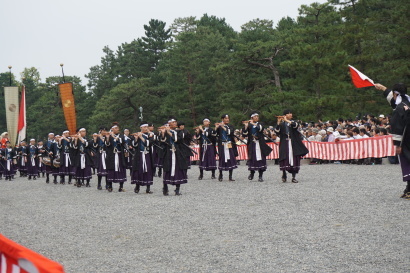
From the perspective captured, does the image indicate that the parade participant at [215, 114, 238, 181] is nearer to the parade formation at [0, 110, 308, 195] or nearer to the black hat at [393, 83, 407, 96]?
the parade formation at [0, 110, 308, 195]

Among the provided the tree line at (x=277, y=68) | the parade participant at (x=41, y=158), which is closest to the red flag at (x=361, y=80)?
the tree line at (x=277, y=68)

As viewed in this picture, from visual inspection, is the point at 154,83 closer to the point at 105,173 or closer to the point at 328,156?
the point at 328,156

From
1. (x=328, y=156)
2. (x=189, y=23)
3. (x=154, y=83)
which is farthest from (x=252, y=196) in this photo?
(x=189, y=23)

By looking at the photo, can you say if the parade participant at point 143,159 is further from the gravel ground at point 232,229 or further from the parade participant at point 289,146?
the parade participant at point 289,146

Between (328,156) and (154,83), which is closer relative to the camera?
(328,156)

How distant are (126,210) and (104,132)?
5858 mm

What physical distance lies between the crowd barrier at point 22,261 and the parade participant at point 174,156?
10931mm

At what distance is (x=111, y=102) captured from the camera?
166 feet

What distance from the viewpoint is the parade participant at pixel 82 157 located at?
19406 mm

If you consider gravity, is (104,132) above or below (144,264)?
above

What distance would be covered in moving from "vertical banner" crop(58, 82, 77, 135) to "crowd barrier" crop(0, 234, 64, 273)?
27.4 meters

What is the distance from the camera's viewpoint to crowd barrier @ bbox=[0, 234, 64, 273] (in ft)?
6.35

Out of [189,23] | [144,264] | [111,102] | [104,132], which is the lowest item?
[144,264]

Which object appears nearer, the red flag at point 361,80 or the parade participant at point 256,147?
the red flag at point 361,80
